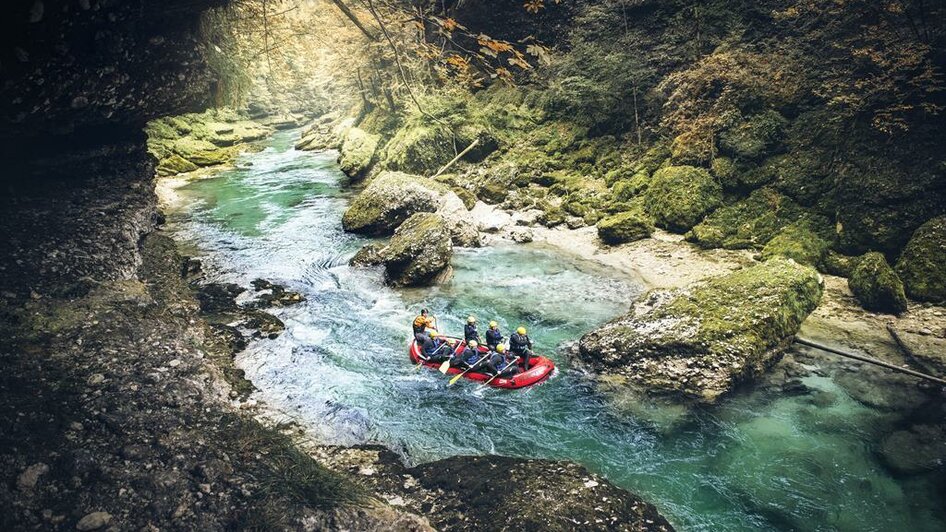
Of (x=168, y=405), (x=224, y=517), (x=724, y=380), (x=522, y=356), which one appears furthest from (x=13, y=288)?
(x=724, y=380)

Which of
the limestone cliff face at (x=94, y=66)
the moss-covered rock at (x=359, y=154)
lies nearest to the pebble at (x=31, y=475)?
the limestone cliff face at (x=94, y=66)

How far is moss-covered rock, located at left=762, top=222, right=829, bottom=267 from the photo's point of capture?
13.6 meters

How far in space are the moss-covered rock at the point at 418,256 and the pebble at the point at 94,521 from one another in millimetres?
9624

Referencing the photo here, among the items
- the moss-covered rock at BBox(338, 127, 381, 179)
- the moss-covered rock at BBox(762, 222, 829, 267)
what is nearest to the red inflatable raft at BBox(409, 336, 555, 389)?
the moss-covered rock at BBox(762, 222, 829, 267)

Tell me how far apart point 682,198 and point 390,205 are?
1064 cm

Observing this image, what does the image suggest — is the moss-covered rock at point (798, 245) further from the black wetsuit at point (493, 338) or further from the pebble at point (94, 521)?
the pebble at point (94, 521)

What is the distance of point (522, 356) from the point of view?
1062 centimetres

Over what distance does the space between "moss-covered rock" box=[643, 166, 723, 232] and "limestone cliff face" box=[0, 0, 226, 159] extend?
14285mm

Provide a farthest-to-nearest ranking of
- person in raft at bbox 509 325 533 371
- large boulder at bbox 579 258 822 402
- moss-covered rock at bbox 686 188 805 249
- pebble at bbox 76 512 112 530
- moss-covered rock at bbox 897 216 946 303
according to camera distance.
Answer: moss-covered rock at bbox 686 188 805 249
moss-covered rock at bbox 897 216 946 303
person in raft at bbox 509 325 533 371
large boulder at bbox 579 258 822 402
pebble at bbox 76 512 112 530

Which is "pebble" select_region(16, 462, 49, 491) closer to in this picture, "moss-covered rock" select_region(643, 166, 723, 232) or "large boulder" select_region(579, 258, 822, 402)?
"large boulder" select_region(579, 258, 822, 402)

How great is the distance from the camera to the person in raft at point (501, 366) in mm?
10405

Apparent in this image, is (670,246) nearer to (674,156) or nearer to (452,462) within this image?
(674,156)

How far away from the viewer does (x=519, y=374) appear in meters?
10.4

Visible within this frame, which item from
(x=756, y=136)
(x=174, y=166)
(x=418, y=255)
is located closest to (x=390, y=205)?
(x=418, y=255)
